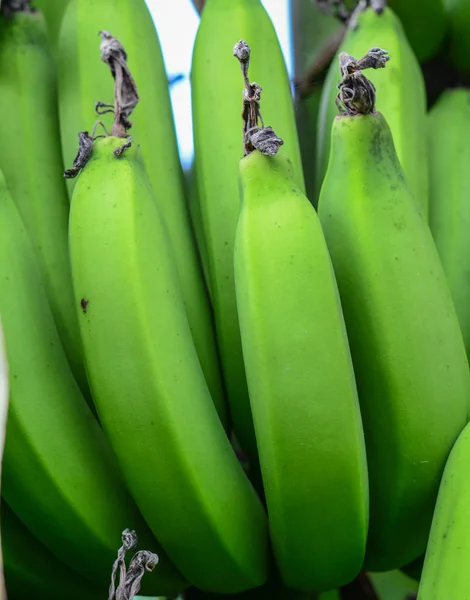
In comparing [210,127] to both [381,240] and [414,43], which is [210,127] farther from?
[414,43]

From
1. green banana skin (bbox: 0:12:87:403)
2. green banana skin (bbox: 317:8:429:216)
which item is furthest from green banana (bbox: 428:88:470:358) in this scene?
green banana skin (bbox: 0:12:87:403)

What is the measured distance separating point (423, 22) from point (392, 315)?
1.75 feet

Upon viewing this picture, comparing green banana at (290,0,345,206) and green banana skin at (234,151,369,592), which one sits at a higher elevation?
green banana at (290,0,345,206)

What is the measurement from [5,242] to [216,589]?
1.20ft

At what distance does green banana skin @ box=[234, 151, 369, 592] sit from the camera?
606 mm

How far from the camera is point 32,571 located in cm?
77

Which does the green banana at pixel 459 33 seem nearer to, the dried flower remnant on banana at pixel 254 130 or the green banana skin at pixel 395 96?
Result: the green banana skin at pixel 395 96

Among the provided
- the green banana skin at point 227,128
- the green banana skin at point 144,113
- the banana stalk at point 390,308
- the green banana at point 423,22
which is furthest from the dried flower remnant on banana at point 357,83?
the green banana at point 423,22

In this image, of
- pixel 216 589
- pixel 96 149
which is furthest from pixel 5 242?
pixel 216 589

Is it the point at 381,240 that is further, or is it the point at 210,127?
the point at 210,127

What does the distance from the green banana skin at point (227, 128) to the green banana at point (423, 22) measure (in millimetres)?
233

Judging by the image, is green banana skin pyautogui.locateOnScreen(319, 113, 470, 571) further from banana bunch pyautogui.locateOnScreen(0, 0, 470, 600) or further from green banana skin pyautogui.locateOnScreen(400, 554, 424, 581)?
green banana skin pyautogui.locateOnScreen(400, 554, 424, 581)

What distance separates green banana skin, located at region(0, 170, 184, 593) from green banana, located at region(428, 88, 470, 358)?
0.41m

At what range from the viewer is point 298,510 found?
2.13 ft
